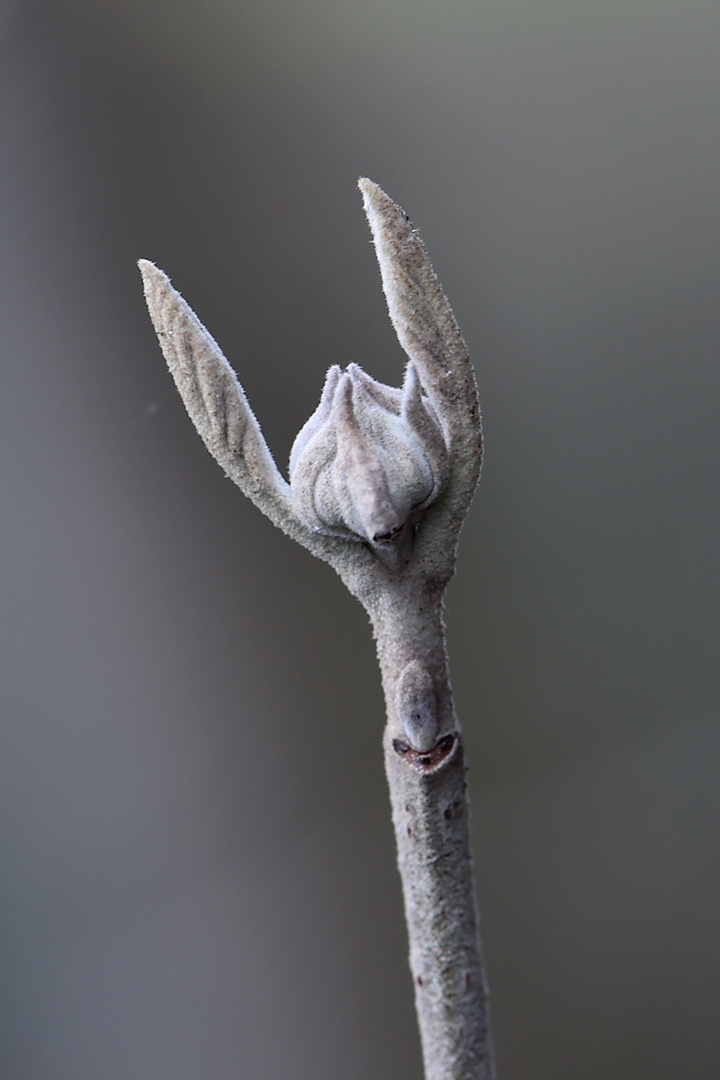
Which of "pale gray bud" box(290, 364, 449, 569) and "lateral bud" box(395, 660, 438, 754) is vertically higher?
"pale gray bud" box(290, 364, 449, 569)

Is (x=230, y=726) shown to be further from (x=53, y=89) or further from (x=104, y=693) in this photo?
(x=53, y=89)

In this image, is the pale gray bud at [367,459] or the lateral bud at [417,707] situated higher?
Result: the pale gray bud at [367,459]

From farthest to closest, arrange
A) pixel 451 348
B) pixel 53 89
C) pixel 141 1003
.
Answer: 1. pixel 141 1003
2. pixel 53 89
3. pixel 451 348

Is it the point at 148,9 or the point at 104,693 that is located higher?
the point at 148,9

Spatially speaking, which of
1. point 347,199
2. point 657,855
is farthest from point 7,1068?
point 347,199
